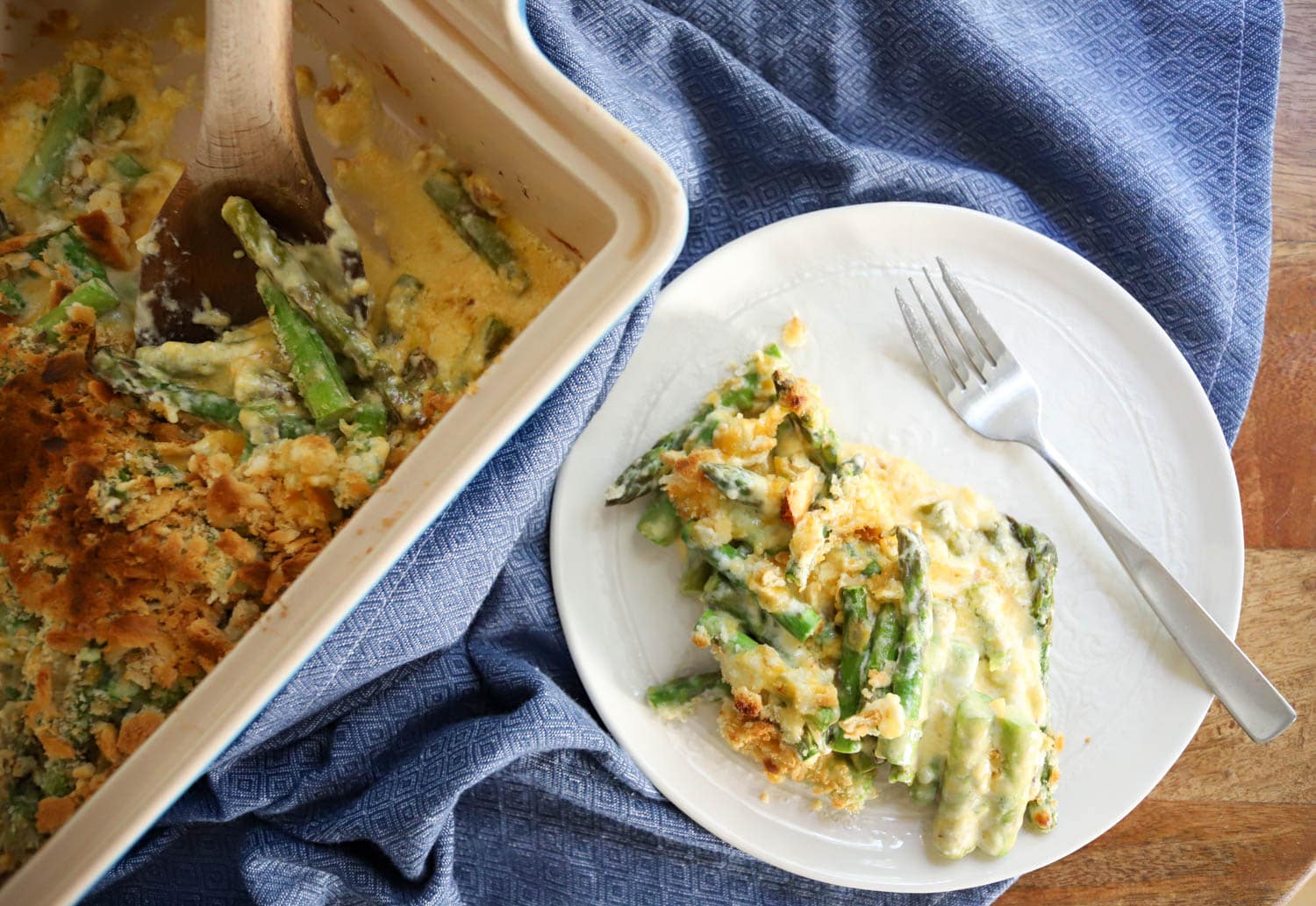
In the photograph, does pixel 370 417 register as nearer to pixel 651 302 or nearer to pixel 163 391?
pixel 163 391

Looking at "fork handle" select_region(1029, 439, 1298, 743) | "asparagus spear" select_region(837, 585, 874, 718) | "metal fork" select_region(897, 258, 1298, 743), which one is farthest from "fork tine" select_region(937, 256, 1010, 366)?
"asparagus spear" select_region(837, 585, 874, 718)

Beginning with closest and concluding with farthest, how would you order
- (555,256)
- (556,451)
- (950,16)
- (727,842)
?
(555,256) → (556,451) → (727,842) → (950,16)

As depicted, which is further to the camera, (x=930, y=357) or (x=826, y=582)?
(x=930, y=357)

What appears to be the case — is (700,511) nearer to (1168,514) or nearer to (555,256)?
(555,256)

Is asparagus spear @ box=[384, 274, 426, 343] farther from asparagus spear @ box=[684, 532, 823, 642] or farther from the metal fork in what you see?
the metal fork

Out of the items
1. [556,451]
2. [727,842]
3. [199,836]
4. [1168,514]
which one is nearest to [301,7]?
[556,451]

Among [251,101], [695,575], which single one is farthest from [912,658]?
[251,101]
